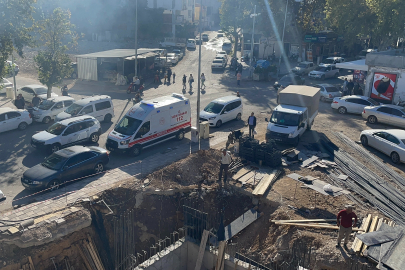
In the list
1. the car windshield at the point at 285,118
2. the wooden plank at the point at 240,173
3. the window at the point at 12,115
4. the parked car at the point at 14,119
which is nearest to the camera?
the wooden plank at the point at 240,173

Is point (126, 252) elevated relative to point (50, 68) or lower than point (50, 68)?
lower

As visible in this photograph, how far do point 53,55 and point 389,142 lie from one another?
23.5 metres

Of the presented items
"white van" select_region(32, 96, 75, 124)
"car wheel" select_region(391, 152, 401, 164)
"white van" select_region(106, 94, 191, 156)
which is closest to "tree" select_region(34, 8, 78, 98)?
"white van" select_region(32, 96, 75, 124)

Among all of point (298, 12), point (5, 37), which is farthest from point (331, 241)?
point (298, 12)

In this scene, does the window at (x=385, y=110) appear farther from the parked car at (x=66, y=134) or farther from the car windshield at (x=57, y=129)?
the car windshield at (x=57, y=129)

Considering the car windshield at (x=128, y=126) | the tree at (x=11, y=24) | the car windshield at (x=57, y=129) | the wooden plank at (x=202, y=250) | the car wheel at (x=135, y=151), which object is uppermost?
the tree at (x=11, y=24)

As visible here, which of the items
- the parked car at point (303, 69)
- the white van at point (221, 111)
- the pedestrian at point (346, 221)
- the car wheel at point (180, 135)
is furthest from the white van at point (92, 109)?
the parked car at point (303, 69)

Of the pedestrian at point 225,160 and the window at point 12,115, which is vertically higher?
the window at point 12,115

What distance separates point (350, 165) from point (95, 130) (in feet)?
41.5

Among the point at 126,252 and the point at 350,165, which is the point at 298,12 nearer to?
the point at 350,165

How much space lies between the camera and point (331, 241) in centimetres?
1127

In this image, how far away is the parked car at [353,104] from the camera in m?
26.0

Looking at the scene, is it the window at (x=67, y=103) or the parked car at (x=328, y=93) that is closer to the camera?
the window at (x=67, y=103)

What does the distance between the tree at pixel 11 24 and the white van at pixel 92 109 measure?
15.6 ft
